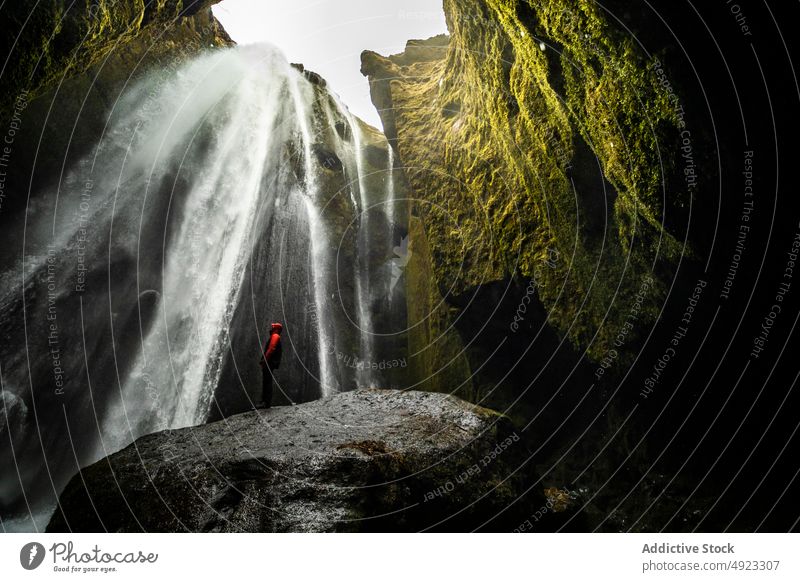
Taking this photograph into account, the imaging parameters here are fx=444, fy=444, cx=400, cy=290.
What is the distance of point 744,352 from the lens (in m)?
7.06

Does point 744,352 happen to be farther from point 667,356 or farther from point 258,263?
point 258,263

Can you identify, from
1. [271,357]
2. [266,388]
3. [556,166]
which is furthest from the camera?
[556,166]

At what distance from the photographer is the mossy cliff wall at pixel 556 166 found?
576 centimetres

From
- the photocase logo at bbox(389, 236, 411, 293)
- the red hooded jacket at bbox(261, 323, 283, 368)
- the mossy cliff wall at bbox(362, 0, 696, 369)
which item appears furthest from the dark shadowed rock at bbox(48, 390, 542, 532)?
the photocase logo at bbox(389, 236, 411, 293)

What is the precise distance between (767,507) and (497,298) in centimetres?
693

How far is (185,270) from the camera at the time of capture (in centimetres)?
1595

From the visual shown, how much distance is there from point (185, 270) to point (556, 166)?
1308 cm

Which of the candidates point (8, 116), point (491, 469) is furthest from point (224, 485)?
point (8, 116)

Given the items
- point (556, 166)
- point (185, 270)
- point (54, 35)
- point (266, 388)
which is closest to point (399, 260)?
point (185, 270)
